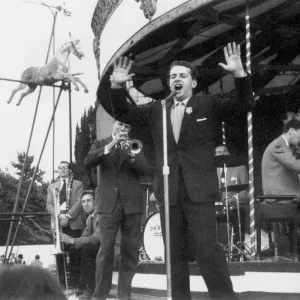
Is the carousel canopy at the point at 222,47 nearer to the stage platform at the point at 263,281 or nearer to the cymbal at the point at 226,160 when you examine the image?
the cymbal at the point at 226,160

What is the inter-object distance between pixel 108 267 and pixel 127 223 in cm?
44

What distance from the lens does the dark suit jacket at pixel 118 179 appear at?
19.4ft

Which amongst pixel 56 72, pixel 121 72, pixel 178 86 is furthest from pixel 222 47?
pixel 178 86

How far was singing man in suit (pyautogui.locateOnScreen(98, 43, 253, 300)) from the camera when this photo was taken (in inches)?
169

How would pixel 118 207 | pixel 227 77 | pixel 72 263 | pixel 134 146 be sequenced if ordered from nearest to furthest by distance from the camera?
pixel 134 146 → pixel 118 207 → pixel 72 263 → pixel 227 77

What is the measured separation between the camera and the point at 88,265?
7.36m

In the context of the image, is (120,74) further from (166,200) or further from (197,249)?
(197,249)

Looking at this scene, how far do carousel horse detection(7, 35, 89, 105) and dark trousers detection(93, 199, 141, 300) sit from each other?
9.92 feet

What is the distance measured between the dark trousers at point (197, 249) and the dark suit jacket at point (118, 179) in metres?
1.52

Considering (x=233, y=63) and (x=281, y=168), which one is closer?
(x=233, y=63)

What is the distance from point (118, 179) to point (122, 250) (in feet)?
2.17

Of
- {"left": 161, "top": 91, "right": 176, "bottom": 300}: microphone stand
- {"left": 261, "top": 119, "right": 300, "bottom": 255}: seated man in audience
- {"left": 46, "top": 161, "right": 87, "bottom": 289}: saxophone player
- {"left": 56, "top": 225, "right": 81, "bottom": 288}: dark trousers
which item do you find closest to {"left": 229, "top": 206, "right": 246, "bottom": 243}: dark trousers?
{"left": 261, "top": 119, "right": 300, "bottom": 255}: seated man in audience

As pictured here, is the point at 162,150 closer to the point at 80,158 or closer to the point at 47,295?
the point at 47,295

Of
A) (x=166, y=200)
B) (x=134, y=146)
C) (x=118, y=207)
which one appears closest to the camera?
(x=166, y=200)
